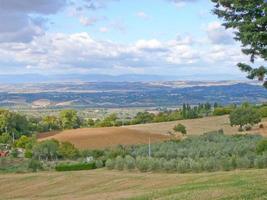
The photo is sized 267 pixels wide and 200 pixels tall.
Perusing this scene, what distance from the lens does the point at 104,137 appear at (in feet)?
257

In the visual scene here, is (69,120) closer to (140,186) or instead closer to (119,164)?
(119,164)

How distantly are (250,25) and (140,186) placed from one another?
14.3 m

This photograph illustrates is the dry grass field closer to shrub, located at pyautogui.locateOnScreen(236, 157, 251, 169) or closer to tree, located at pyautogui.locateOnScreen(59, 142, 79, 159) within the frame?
tree, located at pyautogui.locateOnScreen(59, 142, 79, 159)

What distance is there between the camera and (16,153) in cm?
6738

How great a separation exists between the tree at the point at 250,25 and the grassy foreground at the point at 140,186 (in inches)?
159

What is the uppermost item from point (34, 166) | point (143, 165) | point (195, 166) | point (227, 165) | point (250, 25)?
point (250, 25)

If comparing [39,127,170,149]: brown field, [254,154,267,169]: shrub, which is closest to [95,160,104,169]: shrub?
[254,154,267,169]: shrub

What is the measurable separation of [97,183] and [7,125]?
63414 mm

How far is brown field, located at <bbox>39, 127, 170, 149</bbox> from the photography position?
75.1 m

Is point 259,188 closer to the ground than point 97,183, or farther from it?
farther from it

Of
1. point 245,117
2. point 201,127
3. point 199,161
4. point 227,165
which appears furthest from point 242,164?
point 201,127

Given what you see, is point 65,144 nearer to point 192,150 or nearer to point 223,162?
point 192,150

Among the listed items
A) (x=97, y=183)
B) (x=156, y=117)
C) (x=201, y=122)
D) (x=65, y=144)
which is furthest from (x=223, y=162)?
(x=156, y=117)

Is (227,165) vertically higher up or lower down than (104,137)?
higher up
